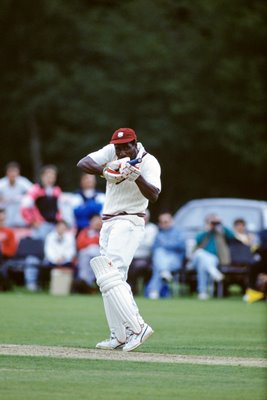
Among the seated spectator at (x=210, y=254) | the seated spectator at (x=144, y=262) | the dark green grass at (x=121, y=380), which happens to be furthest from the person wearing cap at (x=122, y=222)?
the seated spectator at (x=144, y=262)

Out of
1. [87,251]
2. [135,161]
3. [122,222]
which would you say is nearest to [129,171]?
→ [135,161]

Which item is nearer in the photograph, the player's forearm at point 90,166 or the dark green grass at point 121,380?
the dark green grass at point 121,380

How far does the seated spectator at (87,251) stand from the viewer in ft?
79.3

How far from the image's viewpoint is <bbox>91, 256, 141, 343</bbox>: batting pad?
11953mm

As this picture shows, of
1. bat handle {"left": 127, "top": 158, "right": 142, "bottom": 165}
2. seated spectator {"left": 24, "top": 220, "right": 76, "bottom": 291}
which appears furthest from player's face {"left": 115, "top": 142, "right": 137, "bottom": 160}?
seated spectator {"left": 24, "top": 220, "right": 76, "bottom": 291}

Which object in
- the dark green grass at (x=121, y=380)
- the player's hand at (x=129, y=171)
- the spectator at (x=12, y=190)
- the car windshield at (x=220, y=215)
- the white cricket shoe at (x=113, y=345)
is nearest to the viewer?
the dark green grass at (x=121, y=380)

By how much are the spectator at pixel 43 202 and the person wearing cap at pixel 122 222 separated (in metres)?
11.9

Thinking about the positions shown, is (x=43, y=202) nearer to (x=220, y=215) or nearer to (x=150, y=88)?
(x=220, y=215)

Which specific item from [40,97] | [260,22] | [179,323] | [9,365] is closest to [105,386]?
[9,365]

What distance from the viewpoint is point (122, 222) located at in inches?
486

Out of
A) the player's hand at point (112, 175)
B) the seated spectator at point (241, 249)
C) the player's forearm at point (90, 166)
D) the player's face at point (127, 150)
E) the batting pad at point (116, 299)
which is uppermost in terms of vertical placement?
the player's face at point (127, 150)

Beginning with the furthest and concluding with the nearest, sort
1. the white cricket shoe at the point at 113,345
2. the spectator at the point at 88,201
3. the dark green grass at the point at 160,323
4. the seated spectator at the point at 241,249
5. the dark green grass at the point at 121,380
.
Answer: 1. the seated spectator at the point at 241,249
2. the spectator at the point at 88,201
3. the dark green grass at the point at 160,323
4. the white cricket shoe at the point at 113,345
5. the dark green grass at the point at 121,380

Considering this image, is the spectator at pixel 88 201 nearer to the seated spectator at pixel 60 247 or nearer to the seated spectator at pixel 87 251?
the seated spectator at pixel 87 251

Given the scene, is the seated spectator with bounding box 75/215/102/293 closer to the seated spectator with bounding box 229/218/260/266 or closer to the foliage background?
the seated spectator with bounding box 229/218/260/266
